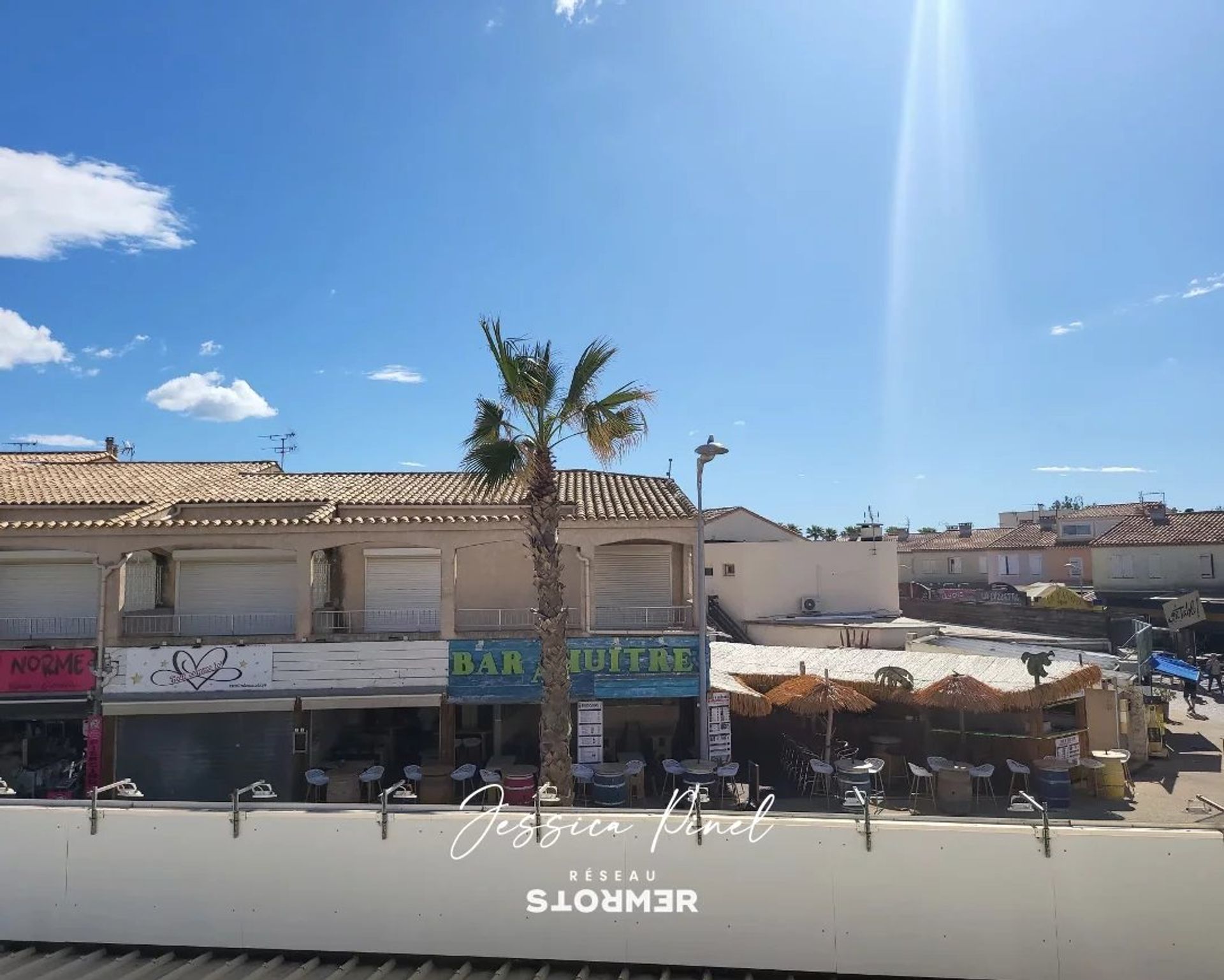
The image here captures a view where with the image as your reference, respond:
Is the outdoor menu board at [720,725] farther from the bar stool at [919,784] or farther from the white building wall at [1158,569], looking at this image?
the white building wall at [1158,569]

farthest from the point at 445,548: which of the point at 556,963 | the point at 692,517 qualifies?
the point at 556,963

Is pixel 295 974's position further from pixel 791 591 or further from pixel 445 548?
pixel 791 591

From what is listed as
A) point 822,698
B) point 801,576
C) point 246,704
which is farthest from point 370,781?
point 801,576

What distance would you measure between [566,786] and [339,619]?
367 inches

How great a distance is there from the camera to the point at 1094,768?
51.4 ft

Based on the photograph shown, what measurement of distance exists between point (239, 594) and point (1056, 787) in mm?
18511

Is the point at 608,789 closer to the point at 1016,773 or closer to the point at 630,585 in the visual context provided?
the point at 630,585

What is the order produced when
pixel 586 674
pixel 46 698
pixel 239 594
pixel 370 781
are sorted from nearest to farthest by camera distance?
pixel 46 698 < pixel 370 781 < pixel 586 674 < pixel 239 594

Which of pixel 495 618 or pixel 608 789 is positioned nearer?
pixel 608 789

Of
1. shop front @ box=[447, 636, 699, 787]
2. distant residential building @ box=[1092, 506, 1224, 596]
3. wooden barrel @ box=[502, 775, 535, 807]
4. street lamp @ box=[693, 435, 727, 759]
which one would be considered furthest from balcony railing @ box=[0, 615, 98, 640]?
distant residential building @ box=[1092, 506, 1224, 596]

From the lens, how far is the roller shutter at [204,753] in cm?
1633

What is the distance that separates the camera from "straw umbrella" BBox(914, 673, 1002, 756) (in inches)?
591

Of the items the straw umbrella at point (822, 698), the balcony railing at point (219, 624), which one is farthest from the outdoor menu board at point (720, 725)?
the balcony railing at point (219, 624)

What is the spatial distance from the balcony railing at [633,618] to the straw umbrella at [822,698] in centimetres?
312
